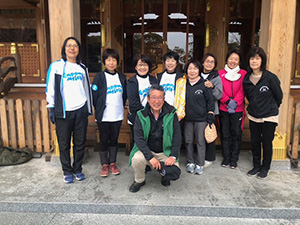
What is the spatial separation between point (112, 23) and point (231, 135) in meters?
4.49

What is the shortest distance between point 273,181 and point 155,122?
173cm

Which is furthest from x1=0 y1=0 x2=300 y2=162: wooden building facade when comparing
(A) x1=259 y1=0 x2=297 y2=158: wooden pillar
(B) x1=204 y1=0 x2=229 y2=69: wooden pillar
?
(A) x1=259 y1=0 x2=297 y2=158: wooden pillar

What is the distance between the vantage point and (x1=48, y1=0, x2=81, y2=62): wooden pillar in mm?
3512

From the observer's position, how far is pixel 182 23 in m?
6.69

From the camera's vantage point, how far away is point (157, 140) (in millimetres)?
2949

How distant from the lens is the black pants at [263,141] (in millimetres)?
3242

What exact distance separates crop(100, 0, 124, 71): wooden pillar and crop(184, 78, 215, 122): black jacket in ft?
12.5

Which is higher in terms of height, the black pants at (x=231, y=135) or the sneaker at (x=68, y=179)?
the black pants at (x=231, y=135)

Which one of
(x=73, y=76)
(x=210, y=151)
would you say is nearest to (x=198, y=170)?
(x=210, y=151)

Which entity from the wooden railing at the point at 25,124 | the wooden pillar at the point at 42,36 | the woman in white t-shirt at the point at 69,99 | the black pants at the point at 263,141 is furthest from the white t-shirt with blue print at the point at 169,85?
the wooden pillar at the point at 42,36

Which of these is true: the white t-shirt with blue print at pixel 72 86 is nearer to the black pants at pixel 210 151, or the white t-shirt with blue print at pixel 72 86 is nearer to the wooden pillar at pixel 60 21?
the wooden pillar at pixel 60 21

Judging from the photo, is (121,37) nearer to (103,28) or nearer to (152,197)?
(103,28)

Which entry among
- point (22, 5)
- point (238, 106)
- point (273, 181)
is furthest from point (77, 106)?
point (22, 5)

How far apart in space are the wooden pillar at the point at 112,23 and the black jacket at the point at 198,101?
3.81 m
